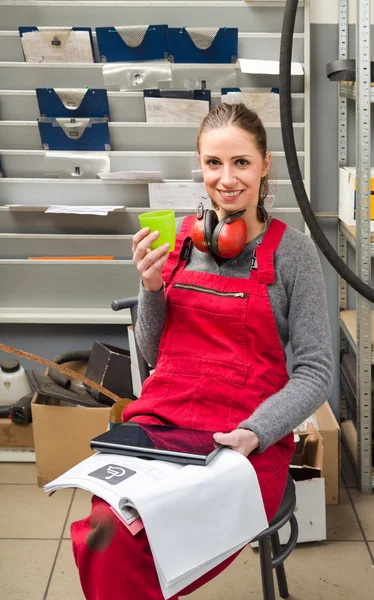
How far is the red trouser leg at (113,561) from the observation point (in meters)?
1.28

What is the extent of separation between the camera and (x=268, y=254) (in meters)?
1.63

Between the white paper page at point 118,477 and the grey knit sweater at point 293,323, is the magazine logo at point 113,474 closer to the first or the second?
the white paper page at point 118,477

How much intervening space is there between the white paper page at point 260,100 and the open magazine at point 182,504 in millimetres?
1711

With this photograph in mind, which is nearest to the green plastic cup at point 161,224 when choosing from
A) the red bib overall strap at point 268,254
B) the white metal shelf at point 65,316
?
the red bib overall strap at point 268,254

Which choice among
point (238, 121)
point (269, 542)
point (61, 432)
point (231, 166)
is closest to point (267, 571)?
point (269, 542)

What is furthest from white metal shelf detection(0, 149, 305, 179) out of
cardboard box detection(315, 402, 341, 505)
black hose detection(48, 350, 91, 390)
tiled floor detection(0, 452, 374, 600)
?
tiled floor detection(0, 452, 374, 600)

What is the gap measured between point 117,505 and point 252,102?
1.92 metres

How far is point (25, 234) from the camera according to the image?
291 cm

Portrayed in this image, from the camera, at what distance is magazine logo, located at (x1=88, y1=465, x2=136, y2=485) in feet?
4.30

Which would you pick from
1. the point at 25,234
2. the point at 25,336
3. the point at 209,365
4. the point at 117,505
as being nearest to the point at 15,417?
Answer: the point at 25,336

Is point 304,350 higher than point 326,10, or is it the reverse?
point 326,10

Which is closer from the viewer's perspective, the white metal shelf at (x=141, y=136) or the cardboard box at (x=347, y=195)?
the cardboard box at (x=347, y=195)

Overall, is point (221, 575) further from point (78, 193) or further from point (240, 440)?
point (78, 193)

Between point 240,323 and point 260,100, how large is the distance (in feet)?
4.65
